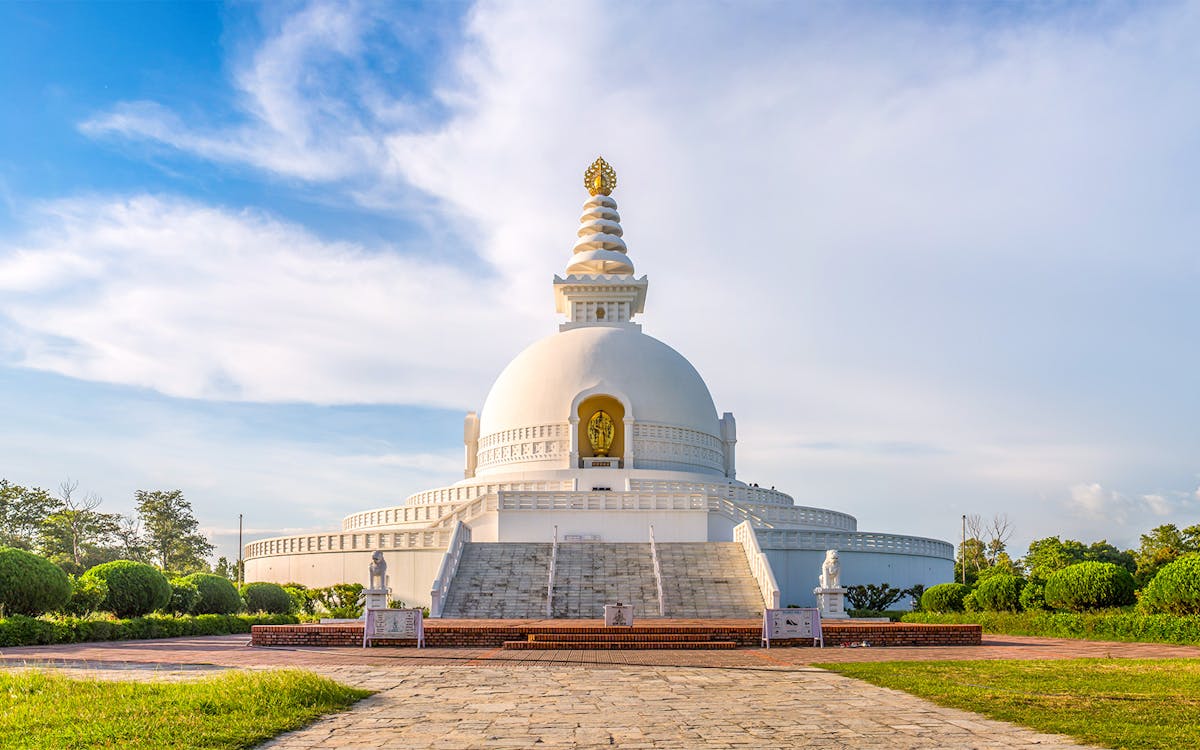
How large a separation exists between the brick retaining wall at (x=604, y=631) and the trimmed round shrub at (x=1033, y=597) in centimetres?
461

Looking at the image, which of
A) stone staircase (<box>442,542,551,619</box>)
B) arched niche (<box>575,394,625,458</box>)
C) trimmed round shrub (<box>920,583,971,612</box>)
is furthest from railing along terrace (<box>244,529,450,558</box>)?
trimmed round shrub (<box>920,583,971,612</box>)

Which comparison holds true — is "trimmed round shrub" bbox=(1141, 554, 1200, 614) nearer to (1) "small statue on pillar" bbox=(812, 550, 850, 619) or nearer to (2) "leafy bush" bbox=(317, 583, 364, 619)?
(1) "small statue on pillar" bbox=(812, 550, 850, 619)

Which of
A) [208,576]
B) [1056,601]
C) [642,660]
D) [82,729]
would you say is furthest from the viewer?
[208,576]

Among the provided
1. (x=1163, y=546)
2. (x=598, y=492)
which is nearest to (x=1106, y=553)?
(x=1163, y=546)

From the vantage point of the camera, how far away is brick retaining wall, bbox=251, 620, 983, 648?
59.0 feet

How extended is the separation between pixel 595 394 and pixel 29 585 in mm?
22812

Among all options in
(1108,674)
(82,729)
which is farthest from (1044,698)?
(82,729)

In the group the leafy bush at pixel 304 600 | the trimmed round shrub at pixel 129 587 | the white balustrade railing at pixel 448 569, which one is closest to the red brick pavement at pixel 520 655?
the trimmed round shrub at pixel 129 587

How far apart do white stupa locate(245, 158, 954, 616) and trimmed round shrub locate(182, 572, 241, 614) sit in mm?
5160

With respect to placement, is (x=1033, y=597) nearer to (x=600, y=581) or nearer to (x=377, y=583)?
(x=600, y=581)

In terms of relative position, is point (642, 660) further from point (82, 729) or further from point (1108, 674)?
point (82, 729)

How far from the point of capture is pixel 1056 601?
21.8 metres

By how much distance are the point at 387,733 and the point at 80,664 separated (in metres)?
8.65

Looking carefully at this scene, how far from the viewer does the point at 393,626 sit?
17.9m
